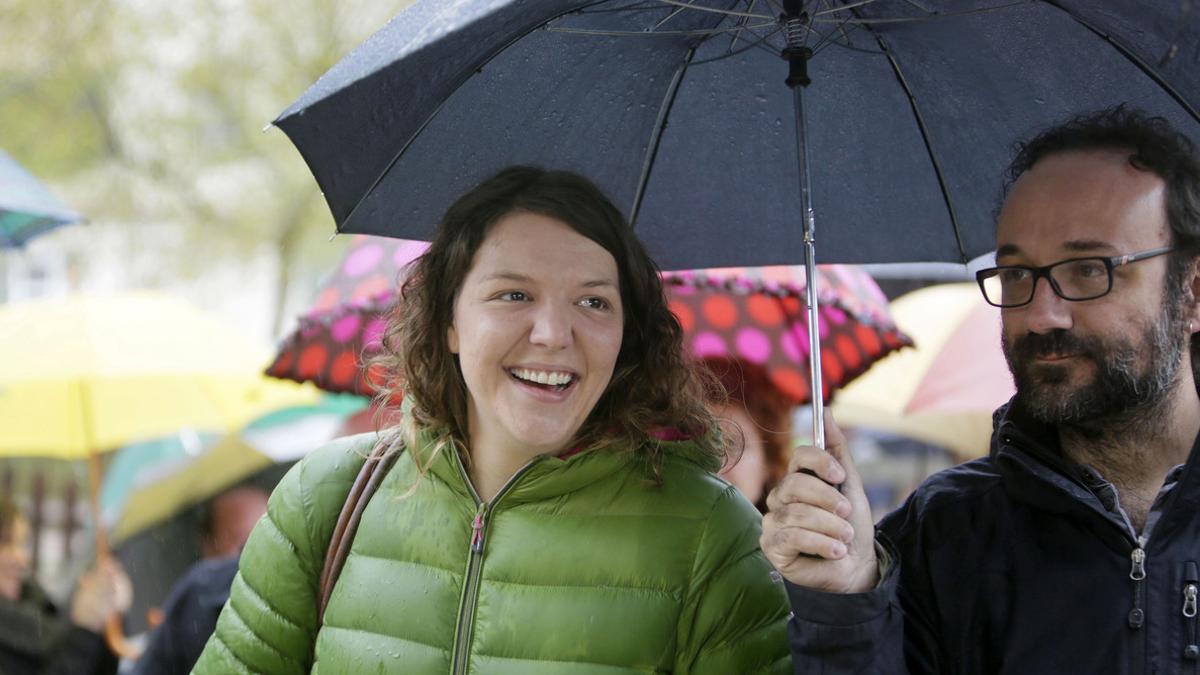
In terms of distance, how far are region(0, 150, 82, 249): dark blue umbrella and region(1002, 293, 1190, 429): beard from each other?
4.22m

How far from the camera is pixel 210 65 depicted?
14625 millimetres

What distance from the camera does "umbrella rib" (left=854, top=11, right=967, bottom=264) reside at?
10.1 ft

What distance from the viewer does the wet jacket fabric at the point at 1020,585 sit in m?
2.49

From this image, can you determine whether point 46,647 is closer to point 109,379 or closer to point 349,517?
point 109,379

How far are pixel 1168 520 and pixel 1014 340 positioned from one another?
0.48 m

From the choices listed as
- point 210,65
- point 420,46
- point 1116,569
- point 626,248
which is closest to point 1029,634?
point 1116,569

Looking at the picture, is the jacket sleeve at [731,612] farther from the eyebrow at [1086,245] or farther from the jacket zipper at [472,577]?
the eyebrow at [1086,245]

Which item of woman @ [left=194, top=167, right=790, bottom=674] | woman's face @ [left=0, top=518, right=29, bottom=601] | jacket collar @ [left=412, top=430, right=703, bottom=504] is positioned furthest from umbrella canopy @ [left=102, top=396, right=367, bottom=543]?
jacket collar @ [left=412, top=430, right=703, bottom=504]

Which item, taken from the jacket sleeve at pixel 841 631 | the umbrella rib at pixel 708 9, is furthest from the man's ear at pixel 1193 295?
the umbrella rib at pixel 708 9

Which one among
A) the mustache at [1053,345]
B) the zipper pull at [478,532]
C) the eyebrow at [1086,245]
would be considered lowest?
the zipper pull at [478,532]

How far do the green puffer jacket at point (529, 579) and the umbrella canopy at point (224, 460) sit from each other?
4173mm

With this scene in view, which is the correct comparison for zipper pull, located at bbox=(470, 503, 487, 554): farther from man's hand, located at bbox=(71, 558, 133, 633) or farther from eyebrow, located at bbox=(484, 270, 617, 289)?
man's hand, located at bbox=(71, 558, 133, 633)

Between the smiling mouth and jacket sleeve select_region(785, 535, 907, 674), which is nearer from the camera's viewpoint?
jacket sleeve select_region(785, 535, 907, 674)

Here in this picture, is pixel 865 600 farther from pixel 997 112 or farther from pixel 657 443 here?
pixel 997 112
